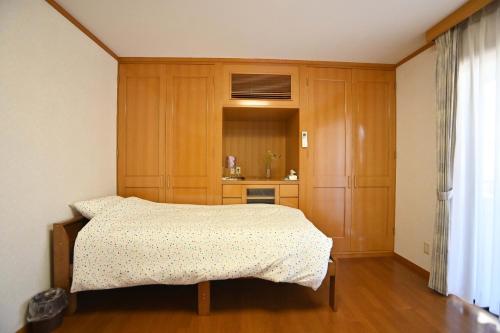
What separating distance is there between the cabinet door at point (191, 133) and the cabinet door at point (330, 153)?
1.29 meters

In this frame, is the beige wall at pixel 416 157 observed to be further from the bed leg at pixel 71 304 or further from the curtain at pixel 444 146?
the bed leg at pixel 71 304

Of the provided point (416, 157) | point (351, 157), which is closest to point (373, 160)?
point (351, 157)

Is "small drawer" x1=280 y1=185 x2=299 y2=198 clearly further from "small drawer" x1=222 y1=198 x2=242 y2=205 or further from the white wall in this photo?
the white wall

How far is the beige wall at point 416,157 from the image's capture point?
2.33m

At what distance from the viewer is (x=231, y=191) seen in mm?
2746

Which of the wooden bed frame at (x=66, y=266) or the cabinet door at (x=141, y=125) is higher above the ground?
the cabinet door at (x=141, y=125)

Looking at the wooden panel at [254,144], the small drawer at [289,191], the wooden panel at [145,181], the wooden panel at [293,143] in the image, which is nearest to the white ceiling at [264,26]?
the wooden panel at [293,143]


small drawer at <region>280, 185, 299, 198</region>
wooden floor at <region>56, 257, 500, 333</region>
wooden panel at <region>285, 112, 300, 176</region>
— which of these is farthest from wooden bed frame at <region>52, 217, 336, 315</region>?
wooden panel at <region>285, 112, 300, 176</region>

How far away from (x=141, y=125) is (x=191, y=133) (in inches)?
24.5

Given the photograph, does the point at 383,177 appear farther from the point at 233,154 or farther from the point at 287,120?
the point at 233,154

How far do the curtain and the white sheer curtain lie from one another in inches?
1.6

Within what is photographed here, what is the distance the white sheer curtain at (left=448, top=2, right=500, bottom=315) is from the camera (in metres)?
1.67

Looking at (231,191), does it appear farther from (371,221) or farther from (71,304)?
(371,221)

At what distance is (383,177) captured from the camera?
9.27ft
